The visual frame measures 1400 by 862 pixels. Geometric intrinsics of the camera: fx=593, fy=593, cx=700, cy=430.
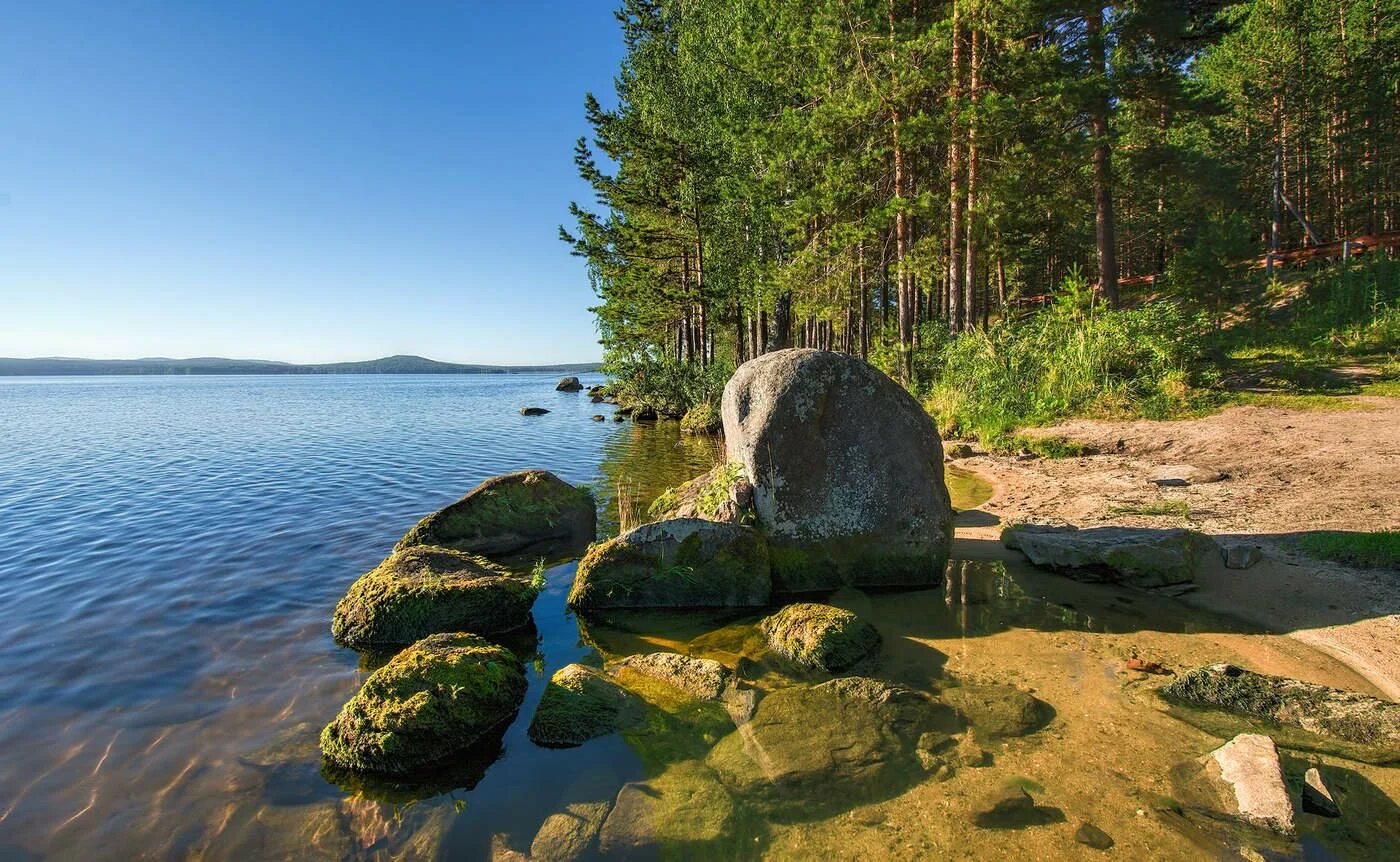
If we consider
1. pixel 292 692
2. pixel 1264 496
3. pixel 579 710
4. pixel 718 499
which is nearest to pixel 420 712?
pixel 579 710

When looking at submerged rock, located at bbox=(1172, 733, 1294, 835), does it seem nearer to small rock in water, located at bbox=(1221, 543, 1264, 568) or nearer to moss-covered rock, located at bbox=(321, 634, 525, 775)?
small rock in water, located at bbox=(1221, 543, 1264, 568)

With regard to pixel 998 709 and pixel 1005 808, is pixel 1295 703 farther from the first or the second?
pixel 1005 808

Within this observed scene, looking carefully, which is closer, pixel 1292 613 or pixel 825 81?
pixel 1292 613

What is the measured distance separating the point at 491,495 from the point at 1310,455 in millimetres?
13791

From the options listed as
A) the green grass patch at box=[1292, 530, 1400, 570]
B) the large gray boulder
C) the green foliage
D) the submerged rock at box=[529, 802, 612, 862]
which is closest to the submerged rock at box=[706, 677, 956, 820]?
the submerged rock at box=[529, 802, 612, 862]

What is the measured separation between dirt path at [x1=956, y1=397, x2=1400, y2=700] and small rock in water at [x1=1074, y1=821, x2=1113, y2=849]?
312 centimetres

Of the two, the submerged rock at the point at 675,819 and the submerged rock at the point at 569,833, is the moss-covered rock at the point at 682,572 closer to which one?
the submerged rock at the point at 675,819

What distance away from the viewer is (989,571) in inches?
304

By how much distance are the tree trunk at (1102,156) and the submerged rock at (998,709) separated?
664 inches

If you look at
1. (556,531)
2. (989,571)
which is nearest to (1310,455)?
(989,571)

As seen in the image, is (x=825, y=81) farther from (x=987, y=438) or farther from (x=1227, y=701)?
(x=1227, y=701)

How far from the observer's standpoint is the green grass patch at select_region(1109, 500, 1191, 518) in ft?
27.7

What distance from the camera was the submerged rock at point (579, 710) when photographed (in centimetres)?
484

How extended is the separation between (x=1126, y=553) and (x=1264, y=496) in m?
3.61
